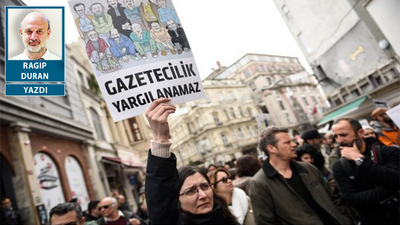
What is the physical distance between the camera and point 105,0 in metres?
1.29

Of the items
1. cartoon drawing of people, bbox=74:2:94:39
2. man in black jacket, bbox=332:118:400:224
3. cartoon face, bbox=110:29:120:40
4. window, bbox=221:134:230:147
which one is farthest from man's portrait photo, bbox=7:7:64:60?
window, bbox=221:134:230:147

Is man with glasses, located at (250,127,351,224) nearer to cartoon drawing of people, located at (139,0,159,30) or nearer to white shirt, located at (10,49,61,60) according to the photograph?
cartoon drawing of people, located at (139,0,159,30)

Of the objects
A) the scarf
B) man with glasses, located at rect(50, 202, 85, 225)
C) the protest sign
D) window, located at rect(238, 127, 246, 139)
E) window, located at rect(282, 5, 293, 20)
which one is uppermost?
window, located at rect(282, 5, 293, 20)

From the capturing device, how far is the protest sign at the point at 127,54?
4.18 ft

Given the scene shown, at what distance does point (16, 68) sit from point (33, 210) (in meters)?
5.60

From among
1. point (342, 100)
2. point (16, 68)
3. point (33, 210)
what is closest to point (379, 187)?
point (16, 68)

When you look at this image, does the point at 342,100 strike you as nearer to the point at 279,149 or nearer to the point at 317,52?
the point at 317,52

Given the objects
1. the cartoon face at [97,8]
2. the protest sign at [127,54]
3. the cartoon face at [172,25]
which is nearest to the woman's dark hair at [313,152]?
the protest sign at [127,54]

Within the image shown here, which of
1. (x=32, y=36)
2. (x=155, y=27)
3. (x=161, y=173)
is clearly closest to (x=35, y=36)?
(x=32, y=36)

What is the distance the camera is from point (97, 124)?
1274cm

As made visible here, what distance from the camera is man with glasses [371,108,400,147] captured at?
→ 3280 millimetres

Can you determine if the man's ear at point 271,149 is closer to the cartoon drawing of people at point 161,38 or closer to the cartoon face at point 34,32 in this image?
the cartoon drawing of people at point 161,38

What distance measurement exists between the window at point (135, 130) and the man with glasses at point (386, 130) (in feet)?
53.8

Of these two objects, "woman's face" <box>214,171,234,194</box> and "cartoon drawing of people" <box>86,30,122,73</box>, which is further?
"woman's face" <box>214,171,234,194</box>
